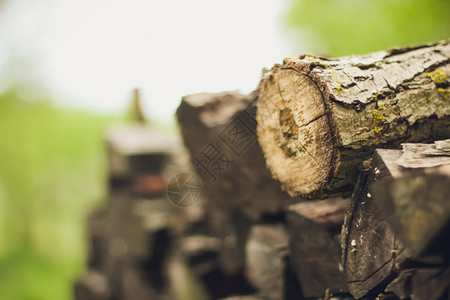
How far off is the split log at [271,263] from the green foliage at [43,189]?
21.1 ft

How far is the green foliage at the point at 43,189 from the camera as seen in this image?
7500 millimetres

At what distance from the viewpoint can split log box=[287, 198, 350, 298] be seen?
1143 mm

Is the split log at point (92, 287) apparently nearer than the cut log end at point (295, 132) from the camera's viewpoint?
No

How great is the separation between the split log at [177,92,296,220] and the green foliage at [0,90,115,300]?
6.12m

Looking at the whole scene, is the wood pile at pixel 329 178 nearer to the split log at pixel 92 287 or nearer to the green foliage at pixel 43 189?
the split log at pixel 92 287

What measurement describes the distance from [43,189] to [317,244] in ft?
32.4

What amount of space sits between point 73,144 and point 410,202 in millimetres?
9491

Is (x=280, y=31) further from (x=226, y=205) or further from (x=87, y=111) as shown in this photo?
(x=87, y=111)

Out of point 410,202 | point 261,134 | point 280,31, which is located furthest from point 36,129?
point 410,202

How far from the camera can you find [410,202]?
2.25 feet

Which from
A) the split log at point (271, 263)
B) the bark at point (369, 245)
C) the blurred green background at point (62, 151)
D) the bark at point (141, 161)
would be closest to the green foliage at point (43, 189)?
the blurred green background at point (62, 151)

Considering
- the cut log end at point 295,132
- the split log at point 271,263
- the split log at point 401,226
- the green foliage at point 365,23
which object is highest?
the green foliage at point 365,23

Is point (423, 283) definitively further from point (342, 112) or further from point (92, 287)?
point (92, 287)

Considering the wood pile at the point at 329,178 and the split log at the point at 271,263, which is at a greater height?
the wood pile at the point at 329,178
